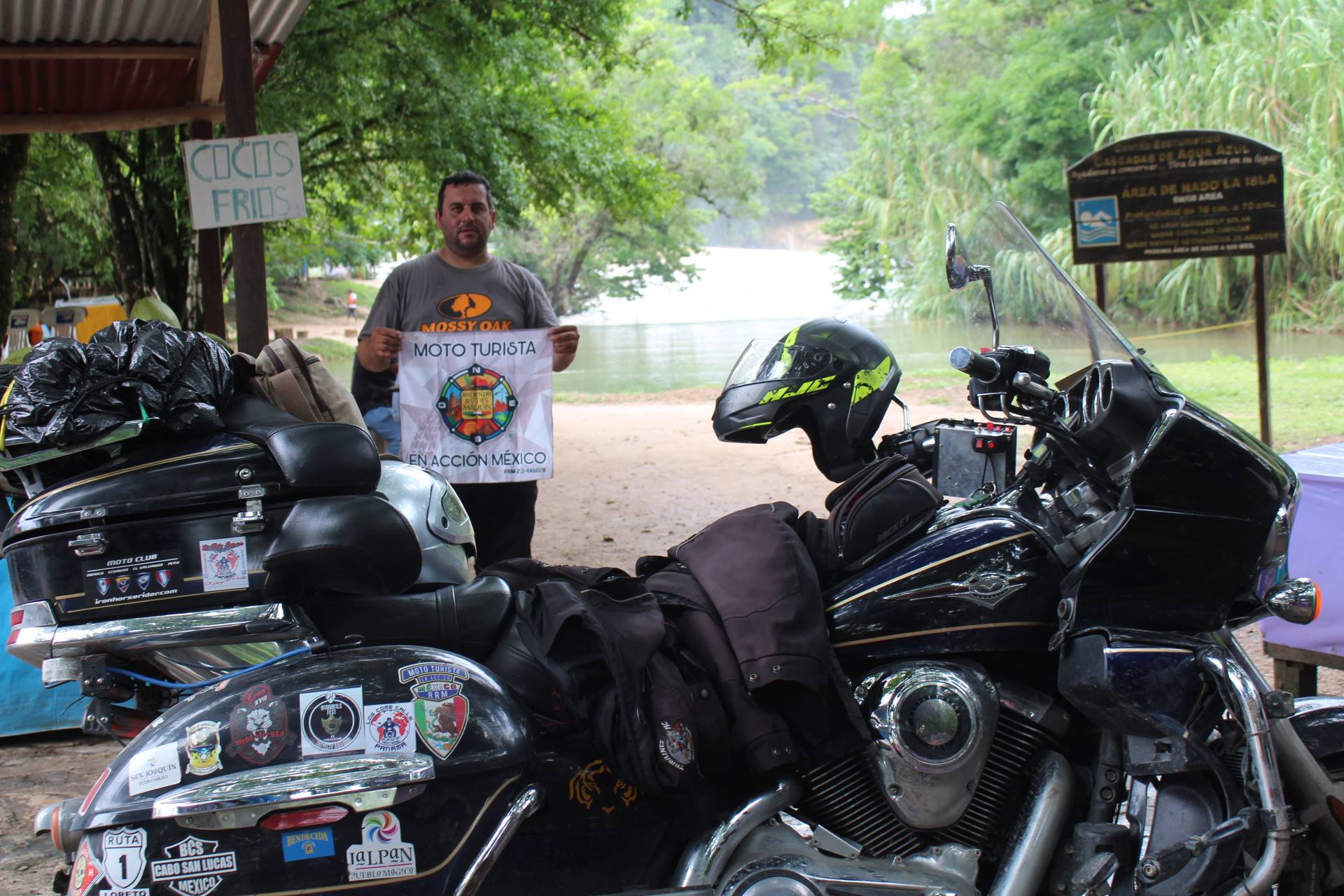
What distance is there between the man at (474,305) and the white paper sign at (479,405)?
3.3 inches

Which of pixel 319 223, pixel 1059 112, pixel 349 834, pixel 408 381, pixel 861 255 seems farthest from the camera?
pixel 861 255

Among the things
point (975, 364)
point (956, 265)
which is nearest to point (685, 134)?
point (956, 265)

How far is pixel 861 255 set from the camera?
108ft

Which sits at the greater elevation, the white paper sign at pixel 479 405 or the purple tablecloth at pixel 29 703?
the white paper sign at pixel 479 405

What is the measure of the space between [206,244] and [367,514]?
19.6 ft

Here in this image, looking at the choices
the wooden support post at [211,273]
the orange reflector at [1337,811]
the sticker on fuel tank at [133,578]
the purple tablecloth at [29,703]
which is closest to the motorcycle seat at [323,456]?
the sticker on fuel tank at [133,578]

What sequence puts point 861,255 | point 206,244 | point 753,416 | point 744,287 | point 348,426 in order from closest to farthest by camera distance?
point 348,426
point 753,416
point 206,244
point 861,255
point 744,287

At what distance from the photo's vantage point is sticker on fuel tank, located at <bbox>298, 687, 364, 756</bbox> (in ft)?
6.88

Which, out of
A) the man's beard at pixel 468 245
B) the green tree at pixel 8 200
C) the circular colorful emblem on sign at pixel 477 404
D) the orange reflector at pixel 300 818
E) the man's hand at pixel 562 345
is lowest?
the orange reflector at pixel 300 818

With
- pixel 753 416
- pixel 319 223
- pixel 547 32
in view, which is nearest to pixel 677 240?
pixel 319 223

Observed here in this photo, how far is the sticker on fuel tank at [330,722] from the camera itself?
2096mm

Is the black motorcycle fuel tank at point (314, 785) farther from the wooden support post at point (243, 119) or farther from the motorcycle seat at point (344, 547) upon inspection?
the wooden support post at point (243, 119)

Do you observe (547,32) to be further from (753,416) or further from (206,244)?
(753,416)

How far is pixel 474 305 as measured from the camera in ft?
16.1
